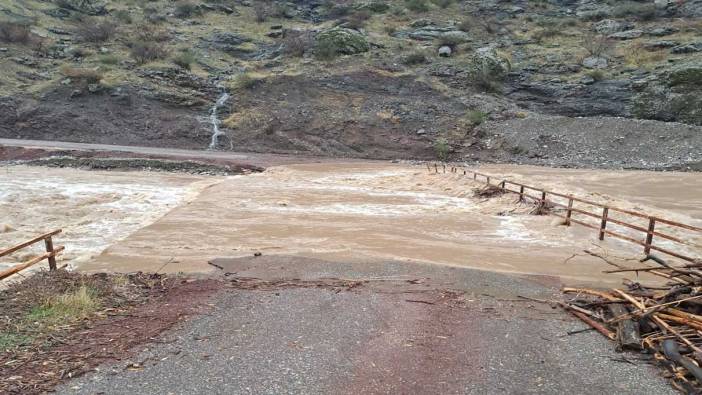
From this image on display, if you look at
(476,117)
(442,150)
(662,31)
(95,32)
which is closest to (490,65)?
(476,117)

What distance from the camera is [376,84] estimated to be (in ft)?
131

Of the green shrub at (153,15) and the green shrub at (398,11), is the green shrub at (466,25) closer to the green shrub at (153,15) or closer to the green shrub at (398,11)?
the green shrub at (398,11)

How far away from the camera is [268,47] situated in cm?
4881

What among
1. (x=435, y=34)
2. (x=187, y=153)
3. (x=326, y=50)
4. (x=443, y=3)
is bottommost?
(x=187, y=153)

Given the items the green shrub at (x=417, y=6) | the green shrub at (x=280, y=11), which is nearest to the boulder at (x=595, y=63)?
the green shrub at (x=417, y=6)

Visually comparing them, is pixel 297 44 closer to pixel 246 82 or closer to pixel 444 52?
pixel 246 82

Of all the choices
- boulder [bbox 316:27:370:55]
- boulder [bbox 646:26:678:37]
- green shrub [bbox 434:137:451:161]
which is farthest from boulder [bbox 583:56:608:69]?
boulder [bbox 316:27:370:55]

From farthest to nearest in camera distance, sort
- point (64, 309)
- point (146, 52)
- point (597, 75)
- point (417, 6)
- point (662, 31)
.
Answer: point (417, 6) < point (662, 31) < point (146, 52) < point (597, 75) < point (64, 309)

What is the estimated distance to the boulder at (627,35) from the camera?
1703 inches

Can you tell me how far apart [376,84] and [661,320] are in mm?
35866

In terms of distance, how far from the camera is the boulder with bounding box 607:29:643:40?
43250 millimetres

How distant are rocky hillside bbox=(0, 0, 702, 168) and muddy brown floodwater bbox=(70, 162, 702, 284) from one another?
10409 mm

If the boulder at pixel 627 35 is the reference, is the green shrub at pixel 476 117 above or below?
below

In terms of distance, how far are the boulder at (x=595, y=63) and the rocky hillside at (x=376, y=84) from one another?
0.45ft
